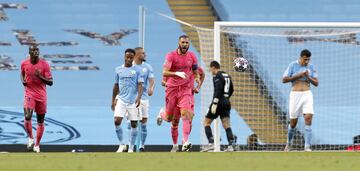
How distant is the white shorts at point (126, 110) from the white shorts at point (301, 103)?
8.55 feet

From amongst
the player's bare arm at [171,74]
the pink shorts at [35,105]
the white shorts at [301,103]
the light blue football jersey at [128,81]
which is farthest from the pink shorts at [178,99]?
the pink shorts at [35,105]

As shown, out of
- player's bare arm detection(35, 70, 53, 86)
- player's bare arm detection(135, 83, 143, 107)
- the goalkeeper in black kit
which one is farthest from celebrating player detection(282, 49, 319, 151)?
player's bare arm detection(35, 70, 53, 86)

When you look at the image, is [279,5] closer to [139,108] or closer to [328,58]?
[328,58]

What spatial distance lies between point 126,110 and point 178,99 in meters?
1.24

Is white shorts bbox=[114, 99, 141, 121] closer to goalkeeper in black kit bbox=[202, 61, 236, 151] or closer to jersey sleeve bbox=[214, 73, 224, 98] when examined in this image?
goalkeeper in black kit bbox=[202, 61, 236, 151]

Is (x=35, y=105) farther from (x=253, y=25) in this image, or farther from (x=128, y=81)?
(x=253, y=25)

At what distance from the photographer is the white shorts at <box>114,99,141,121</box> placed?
50.8 ft

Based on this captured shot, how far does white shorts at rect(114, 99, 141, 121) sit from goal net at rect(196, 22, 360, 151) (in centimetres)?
279

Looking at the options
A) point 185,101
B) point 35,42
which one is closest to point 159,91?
point 35,42

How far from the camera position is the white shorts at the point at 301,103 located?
1529 cm

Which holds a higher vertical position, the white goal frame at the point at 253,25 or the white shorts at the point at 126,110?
the white goal frame at the point at 253,25

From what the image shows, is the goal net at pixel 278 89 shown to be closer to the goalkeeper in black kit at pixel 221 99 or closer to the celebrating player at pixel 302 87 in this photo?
the goalkeeper in black kit at pixel 221 99

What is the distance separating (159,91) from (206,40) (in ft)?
23.2

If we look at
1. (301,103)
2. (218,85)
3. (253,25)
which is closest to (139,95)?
(218,85)
